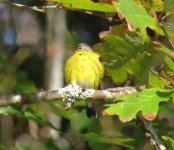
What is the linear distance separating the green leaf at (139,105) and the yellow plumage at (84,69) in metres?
1.07

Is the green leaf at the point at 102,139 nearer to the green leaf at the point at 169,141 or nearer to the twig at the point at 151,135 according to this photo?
the twig at the point at 151,135

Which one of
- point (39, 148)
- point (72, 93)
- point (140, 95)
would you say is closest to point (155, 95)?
point (140, 95)

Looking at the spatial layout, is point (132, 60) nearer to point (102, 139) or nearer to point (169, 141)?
point (169, 141)

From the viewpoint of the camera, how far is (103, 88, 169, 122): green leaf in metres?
1.81

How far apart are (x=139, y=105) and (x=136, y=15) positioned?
12.3 inches

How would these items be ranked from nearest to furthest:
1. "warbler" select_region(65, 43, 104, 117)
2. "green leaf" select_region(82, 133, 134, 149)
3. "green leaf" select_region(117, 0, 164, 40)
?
"green leaf" select_region(117, 0, 164, 40), "green leaf" select_region(82, 133, 134, 149), "warbler" select_region(65, 43, 104, 117)

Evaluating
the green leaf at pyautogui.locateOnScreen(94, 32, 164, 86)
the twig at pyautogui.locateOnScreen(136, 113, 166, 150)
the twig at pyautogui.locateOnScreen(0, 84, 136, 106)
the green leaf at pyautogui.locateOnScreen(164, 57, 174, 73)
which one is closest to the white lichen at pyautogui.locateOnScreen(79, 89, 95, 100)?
the twig at pyautogui.locateOnScreen(0, 84, 136, 106)

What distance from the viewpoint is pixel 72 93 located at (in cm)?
233

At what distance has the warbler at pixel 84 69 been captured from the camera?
2963mm

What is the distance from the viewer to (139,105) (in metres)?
1.83

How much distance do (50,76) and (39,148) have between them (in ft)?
3.81

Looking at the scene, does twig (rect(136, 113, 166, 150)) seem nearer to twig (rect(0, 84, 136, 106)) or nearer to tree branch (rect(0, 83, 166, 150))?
tree branch (rect(0, 83, 166, 150))

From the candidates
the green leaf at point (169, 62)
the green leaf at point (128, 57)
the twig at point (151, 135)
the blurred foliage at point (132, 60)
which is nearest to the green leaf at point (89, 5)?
the blurred foliage at point (132, 60)

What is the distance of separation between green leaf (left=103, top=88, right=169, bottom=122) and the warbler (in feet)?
3.46
